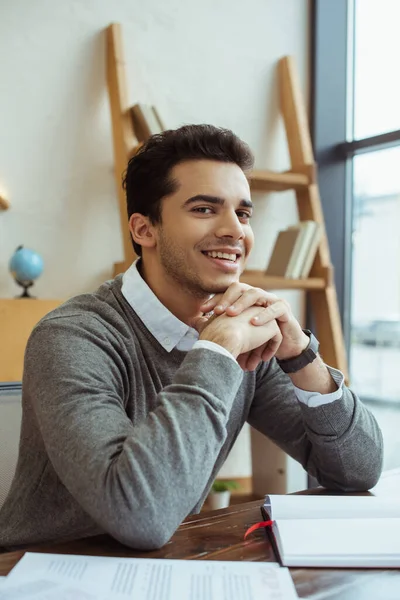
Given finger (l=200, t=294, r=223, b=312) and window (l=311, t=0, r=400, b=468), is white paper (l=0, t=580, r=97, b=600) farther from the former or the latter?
window (l=311, t=0, r=400, b=468)

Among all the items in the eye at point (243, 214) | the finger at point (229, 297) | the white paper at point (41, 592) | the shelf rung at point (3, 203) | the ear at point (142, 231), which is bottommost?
the white paper at point (41, 592)

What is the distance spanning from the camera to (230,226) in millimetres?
1260

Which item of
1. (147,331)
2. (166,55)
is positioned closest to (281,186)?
(166,55)

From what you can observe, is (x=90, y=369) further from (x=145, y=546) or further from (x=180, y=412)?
(x=145, y=546)

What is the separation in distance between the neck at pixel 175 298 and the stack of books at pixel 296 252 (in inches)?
52.1

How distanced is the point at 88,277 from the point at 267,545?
5.95ft

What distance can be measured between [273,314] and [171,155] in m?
0.47

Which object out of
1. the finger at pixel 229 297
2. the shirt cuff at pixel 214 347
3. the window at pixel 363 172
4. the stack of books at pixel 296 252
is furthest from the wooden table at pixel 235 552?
the window at pixel 363 172

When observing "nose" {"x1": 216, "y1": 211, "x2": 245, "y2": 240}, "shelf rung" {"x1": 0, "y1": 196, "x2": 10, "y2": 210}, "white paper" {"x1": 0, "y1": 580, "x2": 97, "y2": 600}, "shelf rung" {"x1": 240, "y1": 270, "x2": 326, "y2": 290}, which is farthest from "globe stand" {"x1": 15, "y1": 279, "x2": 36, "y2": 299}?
"white paper" {"x1": 0, "y1": 580, "x2": 97, "y2": 600}

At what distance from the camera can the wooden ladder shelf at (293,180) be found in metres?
2.39

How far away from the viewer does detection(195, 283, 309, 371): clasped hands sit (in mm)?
1004

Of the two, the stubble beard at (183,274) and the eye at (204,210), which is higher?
the eye at (204,210)

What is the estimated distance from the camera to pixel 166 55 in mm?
2664

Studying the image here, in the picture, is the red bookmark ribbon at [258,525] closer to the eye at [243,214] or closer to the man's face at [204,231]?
the man's face at [204,231]
